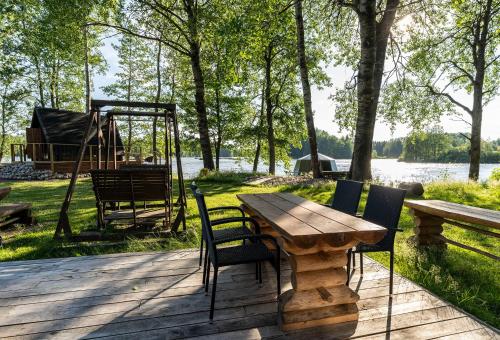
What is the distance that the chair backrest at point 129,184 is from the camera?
4.68 meters

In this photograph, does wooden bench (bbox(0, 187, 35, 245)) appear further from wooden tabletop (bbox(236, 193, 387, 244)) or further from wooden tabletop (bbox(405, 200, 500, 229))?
wooden tabletop (bbox(405, 200, 500, 229))

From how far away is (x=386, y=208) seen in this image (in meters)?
3.28

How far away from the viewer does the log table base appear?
245 centimetres

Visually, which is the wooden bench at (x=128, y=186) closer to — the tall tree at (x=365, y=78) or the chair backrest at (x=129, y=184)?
the chair backrest at (x=129, y=184)

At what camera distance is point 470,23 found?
1381cm

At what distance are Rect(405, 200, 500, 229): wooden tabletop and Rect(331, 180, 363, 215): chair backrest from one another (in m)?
1.26

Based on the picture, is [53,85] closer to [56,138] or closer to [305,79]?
[56,138]

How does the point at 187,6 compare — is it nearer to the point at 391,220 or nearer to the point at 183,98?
the point at 183,98

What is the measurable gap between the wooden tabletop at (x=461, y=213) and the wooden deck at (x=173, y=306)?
42.6 inches

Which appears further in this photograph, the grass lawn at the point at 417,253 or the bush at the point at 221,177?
the bush at the point at 221,177

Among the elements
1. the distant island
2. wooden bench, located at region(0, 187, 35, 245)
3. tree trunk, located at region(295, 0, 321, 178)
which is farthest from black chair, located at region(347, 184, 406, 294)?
the distant island

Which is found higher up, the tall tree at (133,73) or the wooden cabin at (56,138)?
the tall tree at (133,73)

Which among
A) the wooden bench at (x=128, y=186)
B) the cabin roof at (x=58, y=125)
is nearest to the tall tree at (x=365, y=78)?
the wooden bench at (x=128, y=186)

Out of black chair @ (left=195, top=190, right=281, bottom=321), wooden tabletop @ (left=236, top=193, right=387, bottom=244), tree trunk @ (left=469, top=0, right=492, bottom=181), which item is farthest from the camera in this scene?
tree trunk @ (left=469, top=0, right=492, bottom=181)
